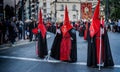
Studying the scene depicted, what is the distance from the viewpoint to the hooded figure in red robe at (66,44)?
16.6 m

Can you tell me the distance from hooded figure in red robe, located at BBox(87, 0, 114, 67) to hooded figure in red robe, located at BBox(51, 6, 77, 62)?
1.73 m

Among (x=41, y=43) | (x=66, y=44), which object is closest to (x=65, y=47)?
(x=66, y=44)

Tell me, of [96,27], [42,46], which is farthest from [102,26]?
[42,46]

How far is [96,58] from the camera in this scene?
14836 millimetres

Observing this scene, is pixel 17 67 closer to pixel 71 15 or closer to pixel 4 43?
pixel 4 43

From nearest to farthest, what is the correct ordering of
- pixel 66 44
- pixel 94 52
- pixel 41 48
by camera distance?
pixel 94 52, pixel 66 44, pixel 41 48

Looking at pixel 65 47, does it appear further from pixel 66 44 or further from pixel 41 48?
pixel 41 48

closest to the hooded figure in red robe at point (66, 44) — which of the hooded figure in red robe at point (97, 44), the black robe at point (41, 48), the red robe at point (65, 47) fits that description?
the red robe at point (65, 47)

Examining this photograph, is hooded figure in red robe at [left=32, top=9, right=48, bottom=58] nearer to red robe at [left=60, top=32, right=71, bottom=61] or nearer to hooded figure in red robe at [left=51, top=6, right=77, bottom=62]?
hooded figure in red robe at [left=51, top=6, right=77, bottom=62]

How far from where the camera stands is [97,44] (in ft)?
48.7

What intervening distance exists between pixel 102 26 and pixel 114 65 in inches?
67.3

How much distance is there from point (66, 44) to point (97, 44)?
2.09m

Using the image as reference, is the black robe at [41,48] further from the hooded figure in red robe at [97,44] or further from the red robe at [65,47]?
the hooded figure in red robe at [97,44]

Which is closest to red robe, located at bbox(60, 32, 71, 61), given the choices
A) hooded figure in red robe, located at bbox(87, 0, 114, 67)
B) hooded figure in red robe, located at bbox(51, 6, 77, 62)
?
hooded figure in red robe, located at bbox(51, 6, 77, 62)
